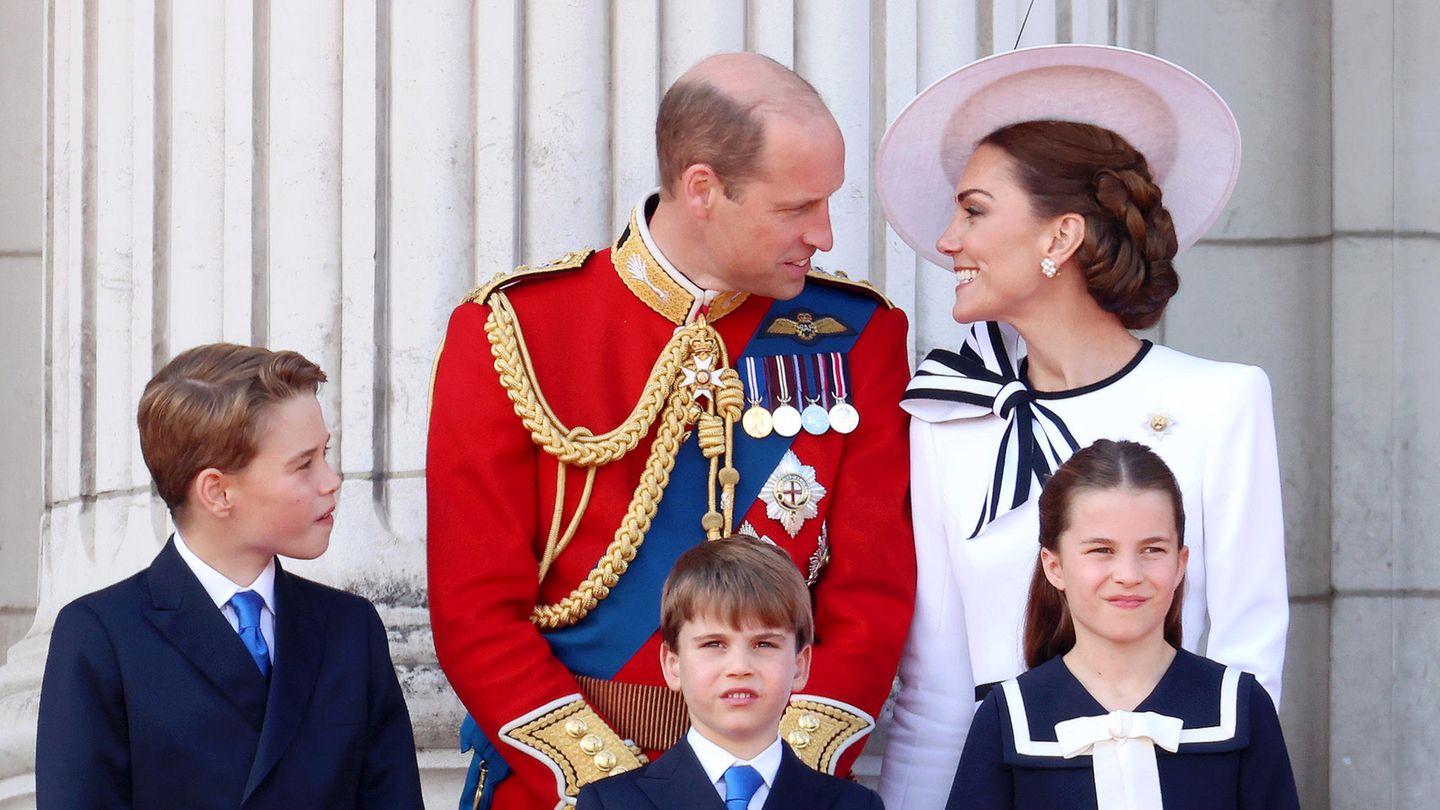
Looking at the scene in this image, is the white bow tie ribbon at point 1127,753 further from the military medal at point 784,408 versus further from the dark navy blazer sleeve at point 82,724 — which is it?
the dark navy blazer sleeve at point 82,724

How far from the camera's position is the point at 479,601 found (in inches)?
132

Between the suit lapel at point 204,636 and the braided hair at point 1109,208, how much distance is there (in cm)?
150

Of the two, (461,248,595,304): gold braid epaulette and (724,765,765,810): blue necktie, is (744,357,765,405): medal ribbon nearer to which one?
(461,248,595,304): gold braid epaulette

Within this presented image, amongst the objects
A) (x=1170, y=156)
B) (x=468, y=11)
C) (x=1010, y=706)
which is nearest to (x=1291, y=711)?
(x=1170, y=156)

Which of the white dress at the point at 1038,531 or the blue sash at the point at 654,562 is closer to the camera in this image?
the white dress at the point at 1038,531

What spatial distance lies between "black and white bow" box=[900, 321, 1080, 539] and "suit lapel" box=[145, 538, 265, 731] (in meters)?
1.19

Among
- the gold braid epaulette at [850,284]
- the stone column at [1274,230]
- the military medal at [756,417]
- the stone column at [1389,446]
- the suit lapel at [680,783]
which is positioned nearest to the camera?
the suit lapel at [680,783]

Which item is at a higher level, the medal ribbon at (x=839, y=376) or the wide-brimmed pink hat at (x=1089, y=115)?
the wide-brimmed pink hat at (x=1089, y=115)

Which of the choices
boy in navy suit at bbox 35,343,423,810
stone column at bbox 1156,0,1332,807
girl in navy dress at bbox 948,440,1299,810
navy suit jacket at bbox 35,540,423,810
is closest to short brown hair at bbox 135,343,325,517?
boy in navy suit at bbox 35,343,423,810

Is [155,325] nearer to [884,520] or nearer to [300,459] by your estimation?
[300,459]

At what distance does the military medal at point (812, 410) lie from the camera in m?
3.56

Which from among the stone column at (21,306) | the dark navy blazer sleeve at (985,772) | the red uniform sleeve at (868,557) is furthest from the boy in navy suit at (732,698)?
the stone column at (21,306)

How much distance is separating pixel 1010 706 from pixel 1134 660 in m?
0.20

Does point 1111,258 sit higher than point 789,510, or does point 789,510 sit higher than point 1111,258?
point 1111,258
